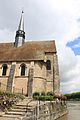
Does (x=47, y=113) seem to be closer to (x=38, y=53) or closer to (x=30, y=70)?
(x=30, y=70)

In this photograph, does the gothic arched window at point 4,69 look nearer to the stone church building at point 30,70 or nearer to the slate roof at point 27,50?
the stone church building at point 30,70

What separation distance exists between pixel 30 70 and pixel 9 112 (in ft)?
50.2

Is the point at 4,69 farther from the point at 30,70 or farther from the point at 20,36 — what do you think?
the point at 20,36

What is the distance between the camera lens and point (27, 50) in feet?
111

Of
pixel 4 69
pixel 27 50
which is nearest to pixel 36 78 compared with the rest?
pixel 27 50

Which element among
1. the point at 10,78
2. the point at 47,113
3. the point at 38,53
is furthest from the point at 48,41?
the point at 47,113

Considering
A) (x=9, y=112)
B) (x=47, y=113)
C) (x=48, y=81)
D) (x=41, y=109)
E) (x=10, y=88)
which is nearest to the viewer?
(x=9, y=112)

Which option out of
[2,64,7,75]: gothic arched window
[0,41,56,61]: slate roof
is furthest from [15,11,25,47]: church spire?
[2,64,7,75]: gothic arched window

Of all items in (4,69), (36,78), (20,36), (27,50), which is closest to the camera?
(36,78)

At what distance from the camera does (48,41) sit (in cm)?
3612

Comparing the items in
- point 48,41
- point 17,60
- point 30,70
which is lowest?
point 30,70

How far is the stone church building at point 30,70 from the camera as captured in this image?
30283 millimetres

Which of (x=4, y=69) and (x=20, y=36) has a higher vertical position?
(x=20, y=36)

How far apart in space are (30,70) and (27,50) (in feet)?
15.8
